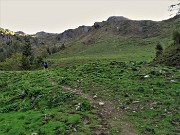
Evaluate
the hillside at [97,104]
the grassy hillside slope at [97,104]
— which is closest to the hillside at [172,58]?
the hillside at [97,104]

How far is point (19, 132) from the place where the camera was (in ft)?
77.9

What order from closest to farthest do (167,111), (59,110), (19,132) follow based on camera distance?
(19,132), (167,111), (59,110)

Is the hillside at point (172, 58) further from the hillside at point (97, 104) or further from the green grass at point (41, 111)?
Answer: the green grass at point (41, 111)

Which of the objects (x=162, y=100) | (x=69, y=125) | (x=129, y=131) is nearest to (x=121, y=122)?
(x=129, y=131)

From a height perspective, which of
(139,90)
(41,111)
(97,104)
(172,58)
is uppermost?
(172,58)

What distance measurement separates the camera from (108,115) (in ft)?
83.5

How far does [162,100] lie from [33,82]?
60.1ft

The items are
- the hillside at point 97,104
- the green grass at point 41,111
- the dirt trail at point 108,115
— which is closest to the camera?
the dirt trail at point 108,115

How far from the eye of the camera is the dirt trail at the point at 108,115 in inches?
881

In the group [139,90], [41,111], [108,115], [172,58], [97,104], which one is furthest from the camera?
[172,58]

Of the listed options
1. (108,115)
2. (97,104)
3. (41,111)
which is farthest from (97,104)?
(41,111)

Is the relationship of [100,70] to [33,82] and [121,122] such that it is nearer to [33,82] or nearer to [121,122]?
[33,82]

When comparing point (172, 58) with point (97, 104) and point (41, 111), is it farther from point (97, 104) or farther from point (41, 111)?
point (41, 111)

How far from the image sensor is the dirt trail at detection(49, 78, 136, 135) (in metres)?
22.4
